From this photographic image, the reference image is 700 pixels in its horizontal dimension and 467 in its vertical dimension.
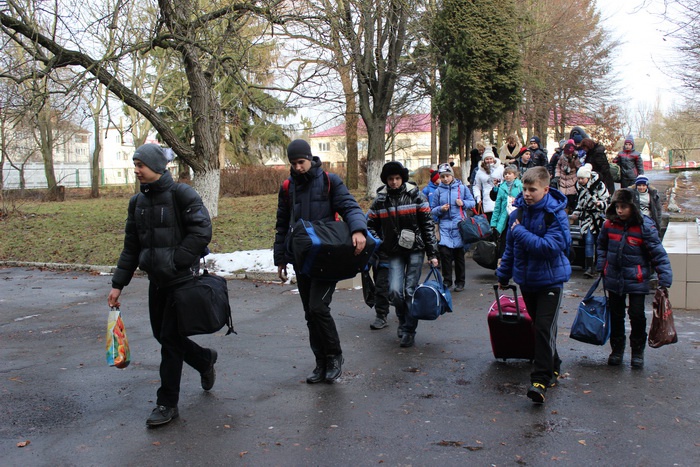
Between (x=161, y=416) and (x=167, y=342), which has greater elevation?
(x=167, y=342)

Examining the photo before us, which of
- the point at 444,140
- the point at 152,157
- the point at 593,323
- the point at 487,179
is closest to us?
the point at 152,157

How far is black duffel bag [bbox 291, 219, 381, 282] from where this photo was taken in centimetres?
512

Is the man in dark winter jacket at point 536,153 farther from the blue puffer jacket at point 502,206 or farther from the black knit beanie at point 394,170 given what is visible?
the black knit beanie at point 394,170

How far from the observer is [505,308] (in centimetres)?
582

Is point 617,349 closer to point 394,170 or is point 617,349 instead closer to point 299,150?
point 394,170

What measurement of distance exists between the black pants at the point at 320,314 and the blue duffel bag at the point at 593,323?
2.17 m

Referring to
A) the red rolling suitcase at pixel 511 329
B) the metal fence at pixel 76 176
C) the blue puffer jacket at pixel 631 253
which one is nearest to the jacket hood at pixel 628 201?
the blue puffer jacket at pixel 631 253

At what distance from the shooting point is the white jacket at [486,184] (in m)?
12.5

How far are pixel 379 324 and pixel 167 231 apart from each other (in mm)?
3516

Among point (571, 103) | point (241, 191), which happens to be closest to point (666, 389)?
point (241, 191)

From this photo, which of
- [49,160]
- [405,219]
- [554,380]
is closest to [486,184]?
[405,219]

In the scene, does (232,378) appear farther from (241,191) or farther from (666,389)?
(241,191)

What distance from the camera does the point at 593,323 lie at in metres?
5.77

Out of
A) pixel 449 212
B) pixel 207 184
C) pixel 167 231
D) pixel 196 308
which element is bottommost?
pixel 196 308
